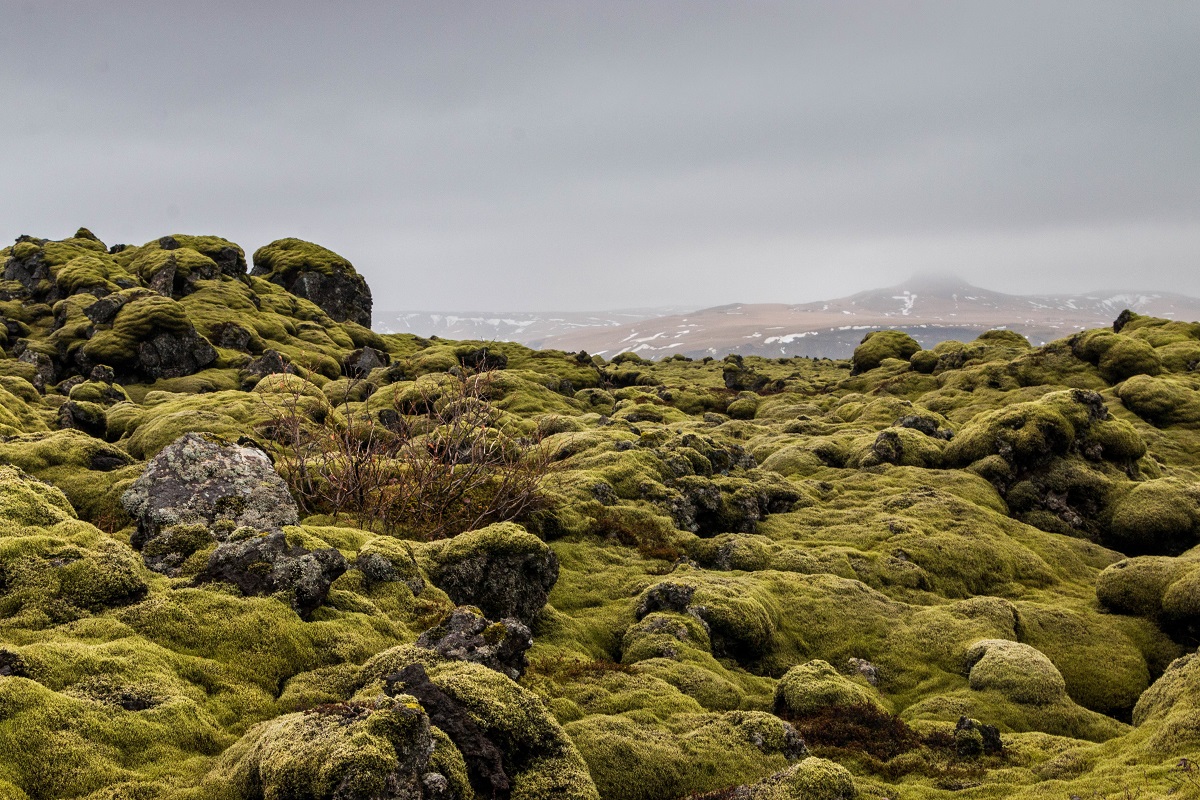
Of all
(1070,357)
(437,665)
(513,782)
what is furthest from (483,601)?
(1070,357)

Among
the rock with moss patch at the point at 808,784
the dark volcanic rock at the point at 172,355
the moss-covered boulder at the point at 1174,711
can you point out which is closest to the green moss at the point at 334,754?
the rock with moss patch at the point at 808,784

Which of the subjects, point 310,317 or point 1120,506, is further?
point 310,317

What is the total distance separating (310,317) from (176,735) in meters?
87.5

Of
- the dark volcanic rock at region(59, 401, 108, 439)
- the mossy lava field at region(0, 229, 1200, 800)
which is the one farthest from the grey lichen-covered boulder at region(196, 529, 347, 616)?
the dark volcanic rock at region(59, 401, 108, 439)

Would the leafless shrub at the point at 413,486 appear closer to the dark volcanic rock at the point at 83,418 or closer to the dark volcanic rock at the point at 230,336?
the dark volcanic rock at the point at 83,418

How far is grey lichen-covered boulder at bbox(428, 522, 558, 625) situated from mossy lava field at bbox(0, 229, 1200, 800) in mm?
67

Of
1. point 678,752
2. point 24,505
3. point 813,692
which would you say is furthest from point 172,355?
point 678,752

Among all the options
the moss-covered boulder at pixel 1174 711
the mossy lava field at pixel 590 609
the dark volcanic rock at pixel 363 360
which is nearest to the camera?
the mossy lava field at pixel 590 609

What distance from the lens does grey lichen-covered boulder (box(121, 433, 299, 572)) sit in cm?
1431

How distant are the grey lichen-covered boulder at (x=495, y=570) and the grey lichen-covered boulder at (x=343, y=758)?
7.00 meters

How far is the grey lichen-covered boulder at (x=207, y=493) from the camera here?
14312 millimetres

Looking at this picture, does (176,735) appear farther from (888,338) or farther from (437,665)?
(888,338)

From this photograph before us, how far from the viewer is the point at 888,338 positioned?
85.5 metres

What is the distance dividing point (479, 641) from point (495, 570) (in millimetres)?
4879
